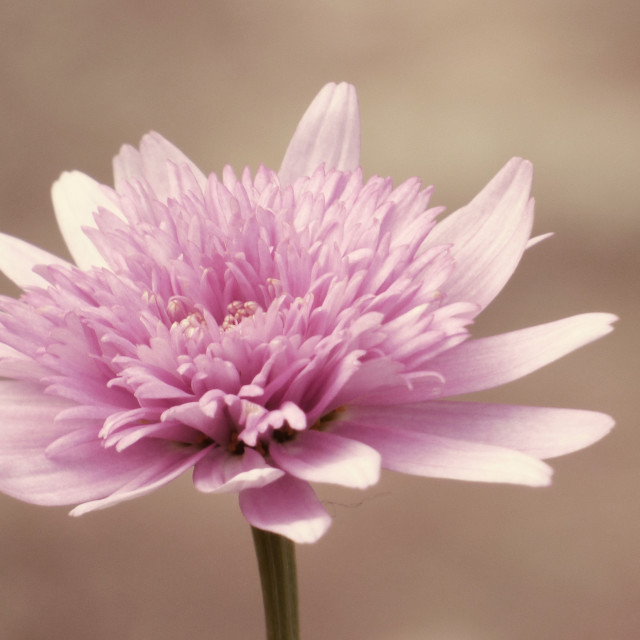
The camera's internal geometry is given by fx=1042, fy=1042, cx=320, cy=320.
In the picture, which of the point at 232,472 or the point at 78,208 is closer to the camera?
the point at 232,472

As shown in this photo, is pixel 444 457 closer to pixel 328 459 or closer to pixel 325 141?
pixel 328 459

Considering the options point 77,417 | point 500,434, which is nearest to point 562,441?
point 500,434

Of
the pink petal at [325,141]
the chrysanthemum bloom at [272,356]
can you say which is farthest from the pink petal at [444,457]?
the pink petal at [325,141]

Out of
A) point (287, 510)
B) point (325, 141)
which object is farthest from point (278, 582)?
point (325, 141)

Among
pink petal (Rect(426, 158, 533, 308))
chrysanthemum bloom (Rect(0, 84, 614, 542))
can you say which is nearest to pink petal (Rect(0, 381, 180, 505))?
chrysanthemum bloom (Rect(0, 84, 614, 542))

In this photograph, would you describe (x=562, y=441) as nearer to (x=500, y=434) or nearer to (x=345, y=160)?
(x=500, y=434)

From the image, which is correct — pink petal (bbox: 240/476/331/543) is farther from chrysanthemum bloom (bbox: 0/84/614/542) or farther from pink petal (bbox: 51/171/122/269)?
pink petal (bbox: 51/171/122/269)

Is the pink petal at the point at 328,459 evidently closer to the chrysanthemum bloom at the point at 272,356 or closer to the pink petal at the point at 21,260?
the chrysanthemum bloom at the point at 272,356
